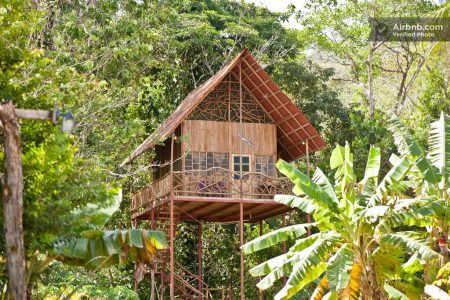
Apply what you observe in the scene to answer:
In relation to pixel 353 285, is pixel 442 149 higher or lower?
higher

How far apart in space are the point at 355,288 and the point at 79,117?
802 cm

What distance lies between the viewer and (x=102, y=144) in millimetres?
24828

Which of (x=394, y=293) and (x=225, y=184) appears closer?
(x=394, y=293)

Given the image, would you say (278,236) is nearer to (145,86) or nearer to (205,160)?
(205,160)

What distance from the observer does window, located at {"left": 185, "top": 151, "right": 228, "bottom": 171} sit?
83.9 ft

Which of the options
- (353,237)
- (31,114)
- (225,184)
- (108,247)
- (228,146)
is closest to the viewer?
(31,114)

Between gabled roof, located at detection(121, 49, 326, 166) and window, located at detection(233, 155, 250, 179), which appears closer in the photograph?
gabled roof, located at detection(121, 49, 326, 166)

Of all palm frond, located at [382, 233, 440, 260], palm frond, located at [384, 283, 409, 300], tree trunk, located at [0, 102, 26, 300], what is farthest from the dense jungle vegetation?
palm frond, located at [384, 283, 409, 300]

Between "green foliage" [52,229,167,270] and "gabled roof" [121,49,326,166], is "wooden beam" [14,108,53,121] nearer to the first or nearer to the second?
"green foliage" [52,229,167,270]

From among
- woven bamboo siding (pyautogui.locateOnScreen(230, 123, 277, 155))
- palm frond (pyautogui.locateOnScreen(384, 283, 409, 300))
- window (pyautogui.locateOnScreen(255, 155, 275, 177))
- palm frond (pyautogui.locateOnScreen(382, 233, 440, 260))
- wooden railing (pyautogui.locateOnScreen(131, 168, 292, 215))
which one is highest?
woven bamboo siding (pyautogui.locateOnScreen(230, 123, 277, 155))

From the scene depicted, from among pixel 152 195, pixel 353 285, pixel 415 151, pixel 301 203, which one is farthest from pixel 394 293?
pixel 152 195

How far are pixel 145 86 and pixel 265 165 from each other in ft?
20.9

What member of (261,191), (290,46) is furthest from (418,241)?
(290,46)

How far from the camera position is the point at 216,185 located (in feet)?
81.1
